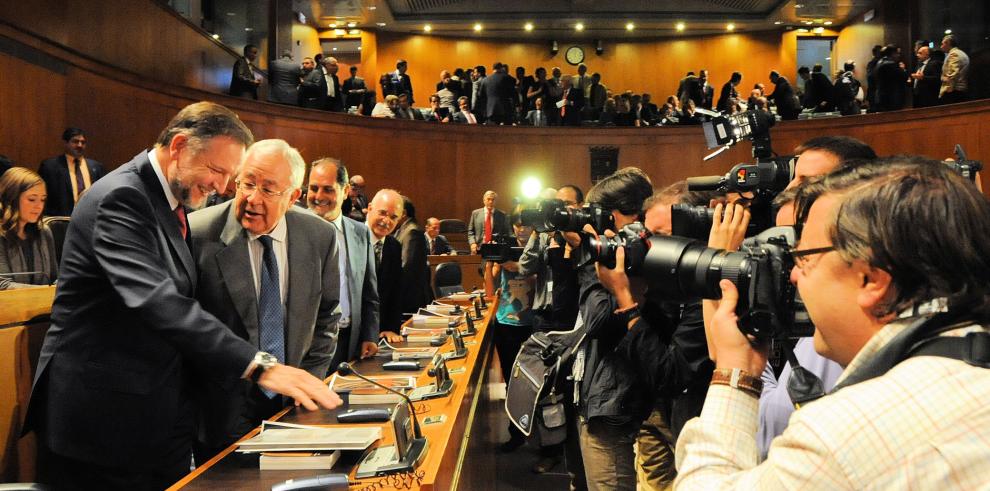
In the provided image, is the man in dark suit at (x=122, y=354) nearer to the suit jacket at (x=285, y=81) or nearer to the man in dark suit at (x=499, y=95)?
the suit jacket at (x=285, y=81)

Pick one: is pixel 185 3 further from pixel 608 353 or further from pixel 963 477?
pixel 963 477

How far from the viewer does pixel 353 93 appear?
11.4 meters

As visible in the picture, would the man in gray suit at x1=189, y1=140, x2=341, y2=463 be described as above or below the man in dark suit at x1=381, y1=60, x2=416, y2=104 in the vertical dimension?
below

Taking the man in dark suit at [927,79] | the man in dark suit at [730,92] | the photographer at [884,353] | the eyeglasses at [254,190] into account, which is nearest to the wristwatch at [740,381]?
the photographer at [884,353]

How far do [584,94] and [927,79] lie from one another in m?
5.11

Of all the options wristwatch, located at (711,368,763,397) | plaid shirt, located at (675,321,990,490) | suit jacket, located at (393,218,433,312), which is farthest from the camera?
suit jacket, located at (393,218,433,312)

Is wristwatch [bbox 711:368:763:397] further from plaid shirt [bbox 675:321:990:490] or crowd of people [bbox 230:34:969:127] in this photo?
crowd of people [bbox 230:34:969:127]

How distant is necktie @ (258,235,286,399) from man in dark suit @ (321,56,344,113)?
8.57m

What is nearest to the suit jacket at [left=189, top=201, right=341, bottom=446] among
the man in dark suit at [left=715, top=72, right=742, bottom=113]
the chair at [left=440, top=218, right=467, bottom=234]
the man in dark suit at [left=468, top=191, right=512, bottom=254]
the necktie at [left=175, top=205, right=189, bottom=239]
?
the necktie at [left=175, top=205, right=189, bottom=239]

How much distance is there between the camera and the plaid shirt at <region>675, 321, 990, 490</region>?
0.74 meters

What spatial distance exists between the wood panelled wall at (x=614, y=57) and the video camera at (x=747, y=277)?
15079 millimetres

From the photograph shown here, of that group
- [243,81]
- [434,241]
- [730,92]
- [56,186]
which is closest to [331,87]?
[243,81]

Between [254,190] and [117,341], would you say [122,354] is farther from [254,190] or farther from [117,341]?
[254,190]

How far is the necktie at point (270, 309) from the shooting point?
2.22 m
